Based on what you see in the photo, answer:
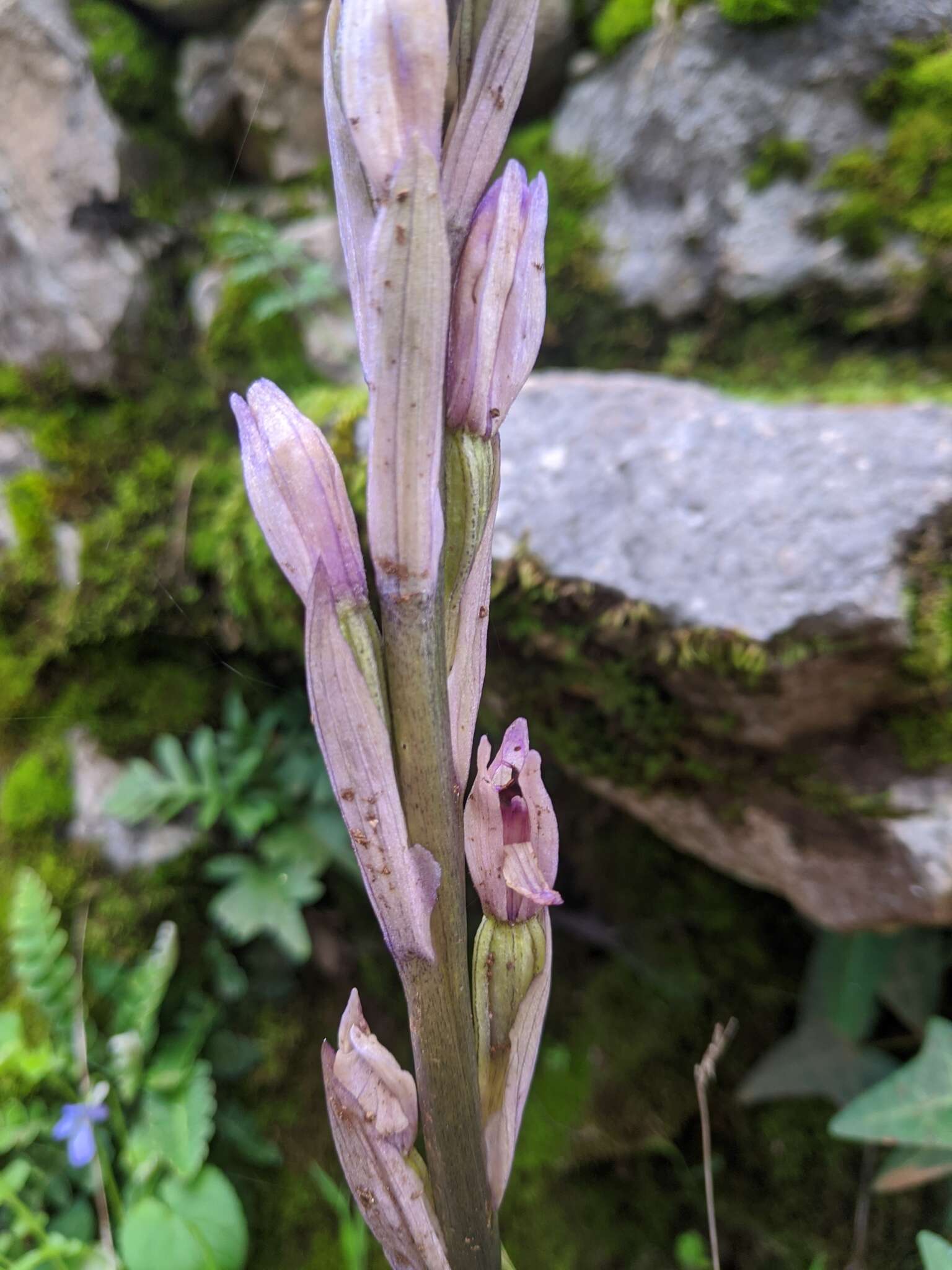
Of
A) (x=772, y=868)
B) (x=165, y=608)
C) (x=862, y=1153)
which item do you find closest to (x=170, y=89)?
(x=165, y=608)

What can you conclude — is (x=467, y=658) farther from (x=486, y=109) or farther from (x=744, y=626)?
(x=744, y=626)

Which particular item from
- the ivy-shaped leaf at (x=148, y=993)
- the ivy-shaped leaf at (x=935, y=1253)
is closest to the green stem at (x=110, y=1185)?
the ivy-shaped leaf at (x=148, y=993)

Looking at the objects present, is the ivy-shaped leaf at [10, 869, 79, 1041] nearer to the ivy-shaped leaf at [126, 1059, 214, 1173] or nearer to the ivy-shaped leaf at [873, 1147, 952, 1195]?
the ivy-shaped leaf at [126, 1059, 214, 1173]

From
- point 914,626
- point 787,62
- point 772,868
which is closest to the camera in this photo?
point 914,626

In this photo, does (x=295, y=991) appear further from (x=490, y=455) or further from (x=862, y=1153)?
(x=490, y=455)

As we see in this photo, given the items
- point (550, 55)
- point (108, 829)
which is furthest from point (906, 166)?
point (108, 829)

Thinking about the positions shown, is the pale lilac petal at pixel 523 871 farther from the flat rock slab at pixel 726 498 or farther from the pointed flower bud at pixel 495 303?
the flat rock slab at pixel 726 498
